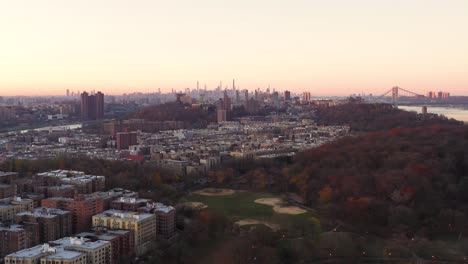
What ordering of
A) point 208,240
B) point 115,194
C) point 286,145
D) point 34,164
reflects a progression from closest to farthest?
point 208,240
point 115,194
point 34,164
point 286,145

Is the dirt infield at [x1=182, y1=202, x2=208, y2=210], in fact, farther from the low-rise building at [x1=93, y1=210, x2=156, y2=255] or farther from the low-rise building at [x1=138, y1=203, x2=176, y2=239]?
the low-rise building at [x1=93, y1=210, x2=156, y2=255]

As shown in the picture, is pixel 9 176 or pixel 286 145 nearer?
pixel 9 176

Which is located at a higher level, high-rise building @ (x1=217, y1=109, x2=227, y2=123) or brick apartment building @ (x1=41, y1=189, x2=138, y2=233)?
high-rise building @ (x1=217, y1=109, x2=227, y2=123)

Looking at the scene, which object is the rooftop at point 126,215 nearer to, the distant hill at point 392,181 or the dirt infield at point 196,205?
the dirt infield at point 196,205

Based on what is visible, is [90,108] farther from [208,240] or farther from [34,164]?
[208,240]

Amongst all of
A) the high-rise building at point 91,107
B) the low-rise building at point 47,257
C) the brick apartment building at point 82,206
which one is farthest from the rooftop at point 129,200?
the high-rise building at point 91,107

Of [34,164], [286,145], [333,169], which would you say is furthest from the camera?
[286,145]

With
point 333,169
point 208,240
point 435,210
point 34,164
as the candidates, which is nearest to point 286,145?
point 333,169

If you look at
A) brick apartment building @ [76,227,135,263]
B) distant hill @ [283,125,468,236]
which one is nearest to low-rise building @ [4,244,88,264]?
brick apartment building @ [76,227,135,263]
